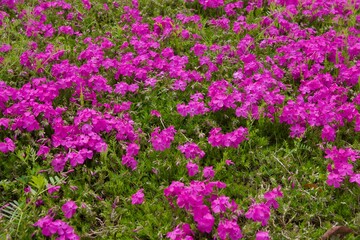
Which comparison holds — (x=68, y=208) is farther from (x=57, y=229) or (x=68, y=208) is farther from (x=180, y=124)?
(x=180, y=124)

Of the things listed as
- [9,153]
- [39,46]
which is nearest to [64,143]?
[9,153]

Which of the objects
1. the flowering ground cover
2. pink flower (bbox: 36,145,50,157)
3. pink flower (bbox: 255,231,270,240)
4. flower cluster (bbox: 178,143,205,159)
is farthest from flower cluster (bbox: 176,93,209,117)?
pink flower (bbox: 255,231,270,240)

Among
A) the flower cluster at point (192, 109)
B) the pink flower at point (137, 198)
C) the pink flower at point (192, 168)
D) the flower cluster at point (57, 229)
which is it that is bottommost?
the flower cluster at point (57, 229)

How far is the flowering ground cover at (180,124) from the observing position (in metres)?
3.65

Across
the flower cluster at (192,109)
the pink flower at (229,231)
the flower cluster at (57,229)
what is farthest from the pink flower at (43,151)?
the pink flower at (229,231)

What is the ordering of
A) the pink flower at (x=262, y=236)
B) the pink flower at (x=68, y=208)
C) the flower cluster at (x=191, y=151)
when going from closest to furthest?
the pink flower at (x=262, y=236), the pink flower at (x=68, y=208), the flower cluster at (x=191, y=151)

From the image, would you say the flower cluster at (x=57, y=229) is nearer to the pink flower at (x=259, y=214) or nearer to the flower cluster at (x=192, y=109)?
the pink flower at (x=259, y=214)

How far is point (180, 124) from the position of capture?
4637 mm

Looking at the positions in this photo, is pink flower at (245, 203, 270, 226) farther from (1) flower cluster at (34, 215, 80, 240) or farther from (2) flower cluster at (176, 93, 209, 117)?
(2) flower cluster at (176, 93, 209, 117)

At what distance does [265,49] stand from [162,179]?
2301 millimetres

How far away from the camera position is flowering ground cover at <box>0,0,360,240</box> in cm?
365

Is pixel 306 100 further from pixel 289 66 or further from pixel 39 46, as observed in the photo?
pixel 39 46

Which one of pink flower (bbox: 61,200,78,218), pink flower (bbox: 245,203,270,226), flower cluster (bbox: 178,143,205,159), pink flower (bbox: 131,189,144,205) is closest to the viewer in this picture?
pink flower (bbox: 245,203,270,226)

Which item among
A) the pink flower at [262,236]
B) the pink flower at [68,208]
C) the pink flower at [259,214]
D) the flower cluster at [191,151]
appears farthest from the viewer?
the flower cluster at [191,151]
